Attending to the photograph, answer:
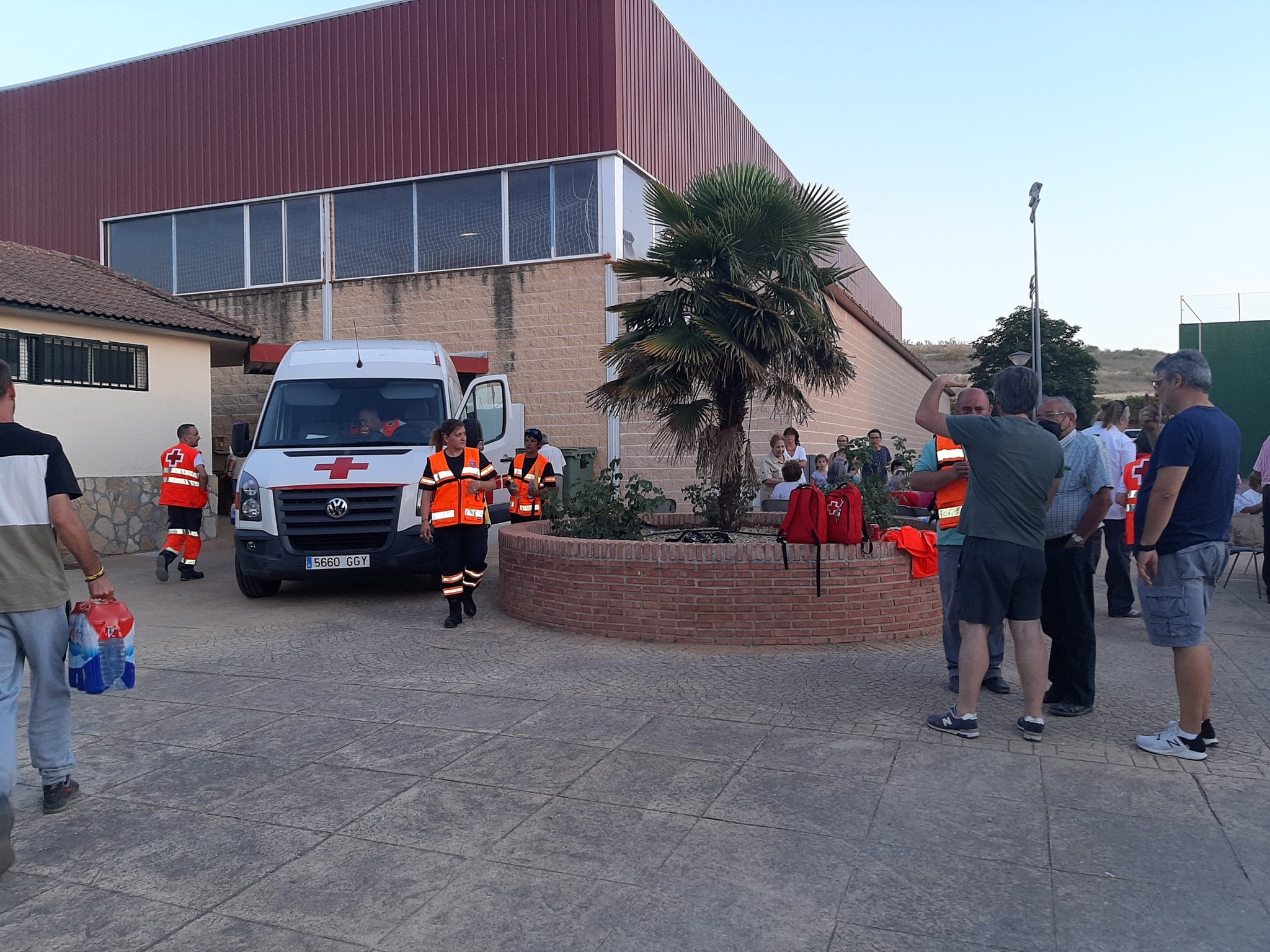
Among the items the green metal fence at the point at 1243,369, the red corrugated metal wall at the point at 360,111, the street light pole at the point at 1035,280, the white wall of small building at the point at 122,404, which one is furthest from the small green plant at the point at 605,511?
the green metal fence at the point at 1243,369

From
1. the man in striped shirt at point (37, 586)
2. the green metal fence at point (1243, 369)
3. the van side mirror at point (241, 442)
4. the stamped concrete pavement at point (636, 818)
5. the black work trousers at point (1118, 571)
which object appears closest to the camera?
the stamped concrete pavement at point (636, 818)

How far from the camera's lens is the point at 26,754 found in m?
4.96

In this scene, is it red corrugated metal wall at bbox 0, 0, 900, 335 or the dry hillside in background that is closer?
red corrugated metal wall at bbox 0, 0, 900, 335

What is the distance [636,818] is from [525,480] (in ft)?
27.5

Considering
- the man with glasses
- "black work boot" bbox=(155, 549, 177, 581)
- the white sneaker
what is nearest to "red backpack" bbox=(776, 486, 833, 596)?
the man with glasses

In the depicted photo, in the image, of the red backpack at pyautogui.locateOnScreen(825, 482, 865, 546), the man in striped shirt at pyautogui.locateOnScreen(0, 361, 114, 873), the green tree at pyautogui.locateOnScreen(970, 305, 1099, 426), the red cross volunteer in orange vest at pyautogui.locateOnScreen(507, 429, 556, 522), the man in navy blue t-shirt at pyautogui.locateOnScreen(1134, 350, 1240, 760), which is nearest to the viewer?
the man in striped shirt at pyautogui.locateOnScreen(0, 361, 114, 873)

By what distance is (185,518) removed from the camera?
11.4 metres

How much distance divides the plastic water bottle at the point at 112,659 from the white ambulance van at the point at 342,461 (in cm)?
485

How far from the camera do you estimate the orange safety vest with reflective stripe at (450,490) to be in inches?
330

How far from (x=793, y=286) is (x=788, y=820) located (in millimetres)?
6218

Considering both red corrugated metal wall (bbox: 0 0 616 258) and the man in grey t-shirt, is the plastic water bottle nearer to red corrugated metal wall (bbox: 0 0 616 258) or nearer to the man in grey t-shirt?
the man in grey t-shirt

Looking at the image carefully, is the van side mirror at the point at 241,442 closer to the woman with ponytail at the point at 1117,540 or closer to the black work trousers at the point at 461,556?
the black work trousers at the point at 461,556

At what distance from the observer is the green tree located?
55281mm

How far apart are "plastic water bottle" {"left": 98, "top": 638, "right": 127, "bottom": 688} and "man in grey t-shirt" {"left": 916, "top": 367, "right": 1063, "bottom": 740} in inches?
155
